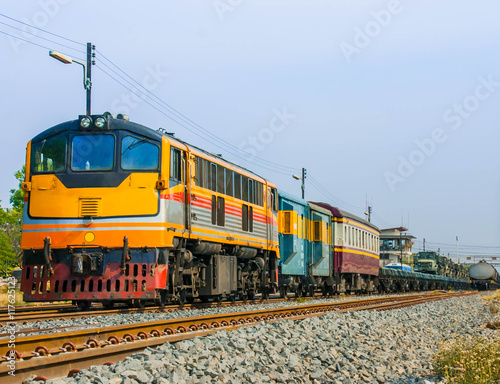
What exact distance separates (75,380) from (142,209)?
6.69 meters

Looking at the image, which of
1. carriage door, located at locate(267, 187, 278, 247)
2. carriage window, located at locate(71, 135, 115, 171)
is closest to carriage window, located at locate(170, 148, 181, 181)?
carriage window, located at locate(71, 135, 115, 171)

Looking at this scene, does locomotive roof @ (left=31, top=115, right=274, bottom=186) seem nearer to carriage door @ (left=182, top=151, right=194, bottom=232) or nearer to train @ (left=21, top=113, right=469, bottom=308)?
train @ (left=21, top=113, right=469, bottom=308)

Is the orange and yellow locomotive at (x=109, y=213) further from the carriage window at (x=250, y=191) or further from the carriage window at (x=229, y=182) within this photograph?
the carriage window at (x=250, y=191)

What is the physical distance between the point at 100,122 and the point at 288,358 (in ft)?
22.8

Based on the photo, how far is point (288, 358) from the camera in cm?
695

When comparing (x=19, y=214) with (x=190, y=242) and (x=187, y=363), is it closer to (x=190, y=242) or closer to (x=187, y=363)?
(x=190, y=242)

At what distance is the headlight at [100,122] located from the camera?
12086mm

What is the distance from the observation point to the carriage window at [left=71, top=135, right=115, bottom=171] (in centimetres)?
1198

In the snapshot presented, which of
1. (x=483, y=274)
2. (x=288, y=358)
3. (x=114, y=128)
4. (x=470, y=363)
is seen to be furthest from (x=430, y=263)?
(x=288, y=358)

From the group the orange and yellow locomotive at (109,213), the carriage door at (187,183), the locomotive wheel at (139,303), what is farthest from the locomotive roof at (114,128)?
the locomotive wheel at (139,303)

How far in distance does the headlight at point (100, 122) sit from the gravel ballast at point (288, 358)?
5.32 metres

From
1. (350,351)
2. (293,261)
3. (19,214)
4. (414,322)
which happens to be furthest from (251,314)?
(19,214)

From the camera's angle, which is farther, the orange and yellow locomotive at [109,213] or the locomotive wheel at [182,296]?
the locomotive wheel at [182,296]

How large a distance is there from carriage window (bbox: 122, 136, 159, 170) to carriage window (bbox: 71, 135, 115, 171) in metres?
0.25
